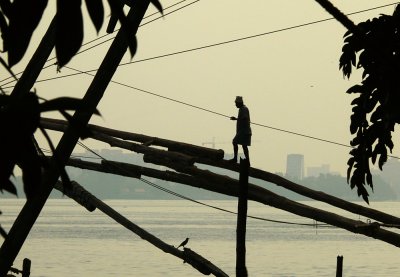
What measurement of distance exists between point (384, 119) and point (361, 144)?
48cm

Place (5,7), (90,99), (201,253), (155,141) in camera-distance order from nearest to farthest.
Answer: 1. (5,7)
2. (90,99)
3. (155,141)
4. (201,253)

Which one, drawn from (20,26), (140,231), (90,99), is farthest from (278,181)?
(20,26)

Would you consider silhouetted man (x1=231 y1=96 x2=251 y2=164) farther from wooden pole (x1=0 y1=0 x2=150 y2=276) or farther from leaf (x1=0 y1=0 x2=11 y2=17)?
leaf (x1=0 y1=0 x2=11 y2=17)

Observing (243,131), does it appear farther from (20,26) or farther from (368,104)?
(20,26)

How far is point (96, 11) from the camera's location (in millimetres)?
3156

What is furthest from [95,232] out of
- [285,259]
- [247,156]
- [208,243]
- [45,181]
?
[45,181]

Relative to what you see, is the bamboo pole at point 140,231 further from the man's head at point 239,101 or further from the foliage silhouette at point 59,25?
the foliage silhouette at point 59,25

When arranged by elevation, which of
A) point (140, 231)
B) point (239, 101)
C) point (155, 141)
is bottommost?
point (140, 231)

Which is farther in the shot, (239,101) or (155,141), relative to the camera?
(239,101)

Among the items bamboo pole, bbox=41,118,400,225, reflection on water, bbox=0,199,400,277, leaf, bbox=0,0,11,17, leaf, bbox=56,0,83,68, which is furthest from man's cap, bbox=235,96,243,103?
reflection on water, bbox=0,199,400,277

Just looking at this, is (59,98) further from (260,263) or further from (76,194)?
(260,263)

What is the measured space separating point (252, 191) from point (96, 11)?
40.0 feet

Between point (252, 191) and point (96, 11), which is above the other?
point (252, 191)

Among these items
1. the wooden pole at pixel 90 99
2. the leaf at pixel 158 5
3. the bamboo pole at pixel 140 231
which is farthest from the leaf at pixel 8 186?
the bamboo pole at pixel 140 231
